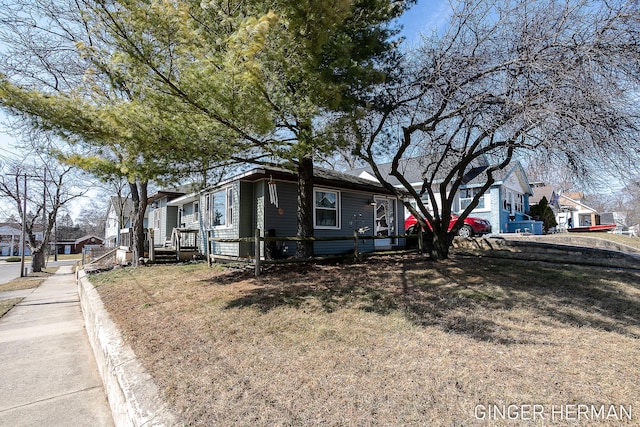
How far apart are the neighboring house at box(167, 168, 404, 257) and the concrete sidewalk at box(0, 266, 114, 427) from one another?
17.5 feet

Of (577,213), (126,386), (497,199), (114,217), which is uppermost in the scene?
(114,217)

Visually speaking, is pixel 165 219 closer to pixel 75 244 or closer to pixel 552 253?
pixel 552 253

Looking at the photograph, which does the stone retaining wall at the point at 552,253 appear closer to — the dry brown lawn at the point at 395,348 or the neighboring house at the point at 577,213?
the dry brown lawn at the point at 395,348

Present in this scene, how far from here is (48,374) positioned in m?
4.38

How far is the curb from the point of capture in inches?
103

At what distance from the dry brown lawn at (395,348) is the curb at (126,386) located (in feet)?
0.40

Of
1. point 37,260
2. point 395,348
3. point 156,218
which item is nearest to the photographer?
point 395,348

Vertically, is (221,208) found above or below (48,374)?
above

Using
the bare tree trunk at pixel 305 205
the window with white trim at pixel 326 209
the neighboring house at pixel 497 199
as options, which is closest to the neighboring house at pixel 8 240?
the neighboring house at pixel 497 199

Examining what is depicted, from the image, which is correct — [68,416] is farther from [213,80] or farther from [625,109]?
[625,109]

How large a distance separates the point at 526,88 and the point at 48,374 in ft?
28.8

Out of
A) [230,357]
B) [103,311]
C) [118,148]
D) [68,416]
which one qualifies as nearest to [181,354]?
[230,357]

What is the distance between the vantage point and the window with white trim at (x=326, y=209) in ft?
39.7

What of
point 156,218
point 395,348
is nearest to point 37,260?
point 156,218
